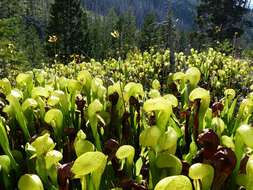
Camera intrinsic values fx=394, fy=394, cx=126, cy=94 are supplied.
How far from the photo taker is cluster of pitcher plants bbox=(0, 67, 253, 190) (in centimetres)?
97

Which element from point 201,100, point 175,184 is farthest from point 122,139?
point 175,184

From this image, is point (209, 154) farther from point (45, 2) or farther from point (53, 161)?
point (45, 2)

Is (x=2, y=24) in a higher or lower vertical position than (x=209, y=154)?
lower

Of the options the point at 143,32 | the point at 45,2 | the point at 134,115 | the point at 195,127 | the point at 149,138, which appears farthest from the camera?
the point at 45,2

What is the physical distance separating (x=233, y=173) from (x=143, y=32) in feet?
180

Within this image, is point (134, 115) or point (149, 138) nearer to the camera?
point (149, 138)

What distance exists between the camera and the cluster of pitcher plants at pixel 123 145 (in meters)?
0.97

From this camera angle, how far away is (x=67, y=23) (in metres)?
44.0

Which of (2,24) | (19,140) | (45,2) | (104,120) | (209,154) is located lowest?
(45,2)

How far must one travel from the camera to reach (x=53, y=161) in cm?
107

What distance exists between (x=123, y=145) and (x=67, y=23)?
4398cm

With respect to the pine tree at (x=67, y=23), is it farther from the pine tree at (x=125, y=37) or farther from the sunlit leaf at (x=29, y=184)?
the sunlit leaf at (x=29, y=184)

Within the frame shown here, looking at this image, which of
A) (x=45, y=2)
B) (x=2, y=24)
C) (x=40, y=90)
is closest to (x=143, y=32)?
(x=2, y=24)

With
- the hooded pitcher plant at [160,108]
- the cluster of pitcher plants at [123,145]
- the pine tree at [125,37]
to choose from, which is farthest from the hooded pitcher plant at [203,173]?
the pine tree at [125,37]
